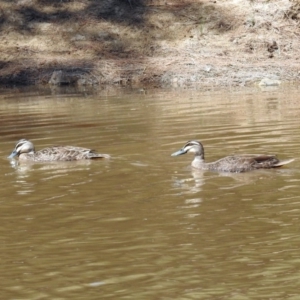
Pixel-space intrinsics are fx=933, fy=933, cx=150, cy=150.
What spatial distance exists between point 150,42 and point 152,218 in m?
22.8

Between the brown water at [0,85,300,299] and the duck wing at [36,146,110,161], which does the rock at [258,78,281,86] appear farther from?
the duck wing at [36,146,110,161]

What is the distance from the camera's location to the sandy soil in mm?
29141

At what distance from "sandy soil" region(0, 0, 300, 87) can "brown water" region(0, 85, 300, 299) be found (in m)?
11.3

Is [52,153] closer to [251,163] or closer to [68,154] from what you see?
[68,154]

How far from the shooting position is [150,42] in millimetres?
32031

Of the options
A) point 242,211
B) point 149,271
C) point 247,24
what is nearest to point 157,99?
point 247,24

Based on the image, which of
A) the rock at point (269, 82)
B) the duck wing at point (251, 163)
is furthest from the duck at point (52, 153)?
the rock at point (269, 82)

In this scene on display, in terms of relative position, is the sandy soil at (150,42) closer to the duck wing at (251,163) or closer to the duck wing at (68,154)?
the duck wing at (68,154)

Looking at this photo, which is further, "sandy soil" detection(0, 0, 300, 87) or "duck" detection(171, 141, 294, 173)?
"sandy soil" detection(0, 0, 300, 87)

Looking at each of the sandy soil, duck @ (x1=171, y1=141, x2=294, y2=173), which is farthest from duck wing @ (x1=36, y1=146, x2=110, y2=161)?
the sandy soil

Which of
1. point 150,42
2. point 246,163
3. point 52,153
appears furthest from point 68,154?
point 150,42

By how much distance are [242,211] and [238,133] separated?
6.36m

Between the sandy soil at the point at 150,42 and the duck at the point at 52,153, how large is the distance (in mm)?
13497

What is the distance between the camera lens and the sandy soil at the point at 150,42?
29141 mm
